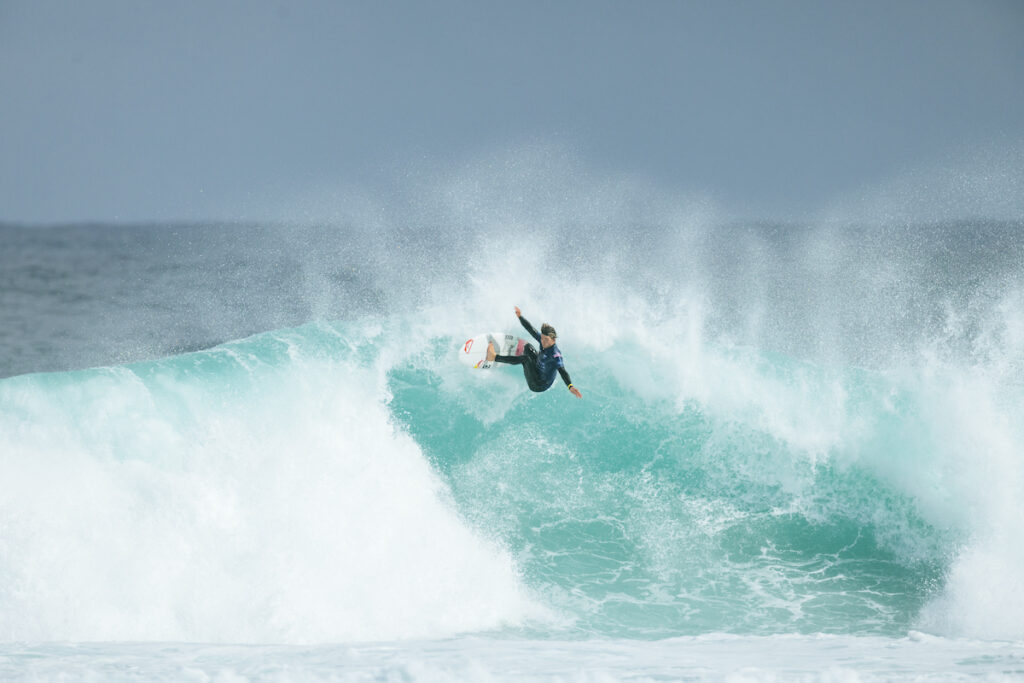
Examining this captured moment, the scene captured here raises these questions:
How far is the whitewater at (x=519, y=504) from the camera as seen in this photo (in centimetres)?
682

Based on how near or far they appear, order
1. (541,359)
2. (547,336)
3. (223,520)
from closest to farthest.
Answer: (223,520), (547,336), (541,359)

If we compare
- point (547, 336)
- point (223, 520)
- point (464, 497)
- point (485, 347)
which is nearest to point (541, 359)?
point (547, 336)

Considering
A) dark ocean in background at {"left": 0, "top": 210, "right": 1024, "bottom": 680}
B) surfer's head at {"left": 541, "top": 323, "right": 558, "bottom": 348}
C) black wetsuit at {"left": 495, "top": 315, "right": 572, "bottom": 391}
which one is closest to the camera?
dark ocean in background at {"left": 0, "top": 210, "right": 1024, "bottom": 680}

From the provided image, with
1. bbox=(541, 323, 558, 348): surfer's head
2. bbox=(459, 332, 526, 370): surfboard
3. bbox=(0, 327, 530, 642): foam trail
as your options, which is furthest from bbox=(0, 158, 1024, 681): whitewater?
bbox=(541, 323, 558, 348): surfer's head

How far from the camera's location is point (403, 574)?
8336mm

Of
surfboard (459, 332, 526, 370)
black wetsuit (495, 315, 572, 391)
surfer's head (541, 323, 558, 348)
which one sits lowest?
black wetsuit (495, 315, 572, 391)

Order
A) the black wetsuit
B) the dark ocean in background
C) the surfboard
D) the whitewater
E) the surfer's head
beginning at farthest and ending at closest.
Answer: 1. the surfboard
2. the black wetsuit
3. the surfer's head
4. the dark ocean in background
5. the whitewater

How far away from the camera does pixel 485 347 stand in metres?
10.2

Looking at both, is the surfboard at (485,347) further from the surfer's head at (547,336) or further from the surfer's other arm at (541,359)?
the surfer's head at (547,336)

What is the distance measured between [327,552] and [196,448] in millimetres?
2154

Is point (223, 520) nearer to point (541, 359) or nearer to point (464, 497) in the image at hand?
point (464, 497)

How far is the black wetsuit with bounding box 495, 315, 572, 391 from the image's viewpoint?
30.5 ft

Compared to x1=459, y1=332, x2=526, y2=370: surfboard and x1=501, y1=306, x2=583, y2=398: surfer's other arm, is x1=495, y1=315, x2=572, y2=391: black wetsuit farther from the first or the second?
x1=459, y1=332, x2=526, y2=370: surfboard

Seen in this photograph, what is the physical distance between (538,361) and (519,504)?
1.88 m
